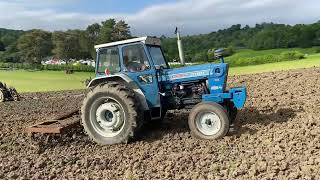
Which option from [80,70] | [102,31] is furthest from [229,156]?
[102,31]

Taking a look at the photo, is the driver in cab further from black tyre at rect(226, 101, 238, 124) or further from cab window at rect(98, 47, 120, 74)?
black tyre at rect(226, 101, 238, 124)

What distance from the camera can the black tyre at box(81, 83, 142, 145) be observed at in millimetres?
9414

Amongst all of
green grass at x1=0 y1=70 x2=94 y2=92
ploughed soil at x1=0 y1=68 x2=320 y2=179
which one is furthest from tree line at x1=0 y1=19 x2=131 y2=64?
ploughed soil at x1=0 y1=68 x2=320 y2=179

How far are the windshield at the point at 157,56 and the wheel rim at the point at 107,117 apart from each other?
1.22m

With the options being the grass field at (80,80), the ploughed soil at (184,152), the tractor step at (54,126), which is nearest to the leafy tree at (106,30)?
the grass field at (80,80)

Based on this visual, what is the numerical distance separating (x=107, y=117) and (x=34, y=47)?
311ft

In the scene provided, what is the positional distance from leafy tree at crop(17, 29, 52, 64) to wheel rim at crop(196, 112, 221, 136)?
308ft

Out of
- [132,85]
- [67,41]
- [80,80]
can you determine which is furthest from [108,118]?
[67,41]

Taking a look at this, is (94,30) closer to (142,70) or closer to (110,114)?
(110,114)

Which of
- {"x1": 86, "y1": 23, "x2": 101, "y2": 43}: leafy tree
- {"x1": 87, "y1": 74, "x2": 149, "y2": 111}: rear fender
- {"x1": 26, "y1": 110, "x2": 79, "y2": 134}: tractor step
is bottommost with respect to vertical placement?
{"x1": 26, "y1": 110, "x2": 79, "y2": 134}: tractor step

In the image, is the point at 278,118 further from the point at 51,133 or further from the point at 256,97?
the point at 51,133

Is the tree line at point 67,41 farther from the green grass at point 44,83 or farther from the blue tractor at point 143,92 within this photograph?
the blue tractor at point 143,92

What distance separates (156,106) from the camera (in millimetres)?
9781

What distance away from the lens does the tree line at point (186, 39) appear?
62.5 m
